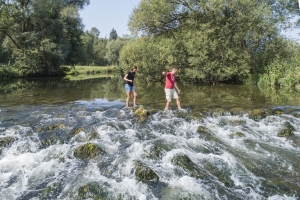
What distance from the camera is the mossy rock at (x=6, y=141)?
9.43m

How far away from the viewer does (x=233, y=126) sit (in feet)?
38.0

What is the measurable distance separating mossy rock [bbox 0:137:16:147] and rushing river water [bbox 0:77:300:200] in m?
0.03

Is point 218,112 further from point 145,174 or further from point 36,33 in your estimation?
point 36,33

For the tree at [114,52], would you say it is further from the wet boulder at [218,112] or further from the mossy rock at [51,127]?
the mossy rock at [51,127]

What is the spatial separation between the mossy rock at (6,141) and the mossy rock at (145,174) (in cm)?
527

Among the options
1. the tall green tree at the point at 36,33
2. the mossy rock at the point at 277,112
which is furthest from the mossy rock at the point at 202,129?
the tall green tree at the point at 36,33

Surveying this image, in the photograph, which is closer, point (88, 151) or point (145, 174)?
point (145, 174)

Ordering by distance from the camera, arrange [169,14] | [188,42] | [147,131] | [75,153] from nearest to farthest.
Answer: [75,153], [147,131], [188,42], [169,14]

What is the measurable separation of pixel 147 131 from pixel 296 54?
21.4 m

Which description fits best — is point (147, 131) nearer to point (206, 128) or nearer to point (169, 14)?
point (206, 128)

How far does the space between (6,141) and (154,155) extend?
220 inches

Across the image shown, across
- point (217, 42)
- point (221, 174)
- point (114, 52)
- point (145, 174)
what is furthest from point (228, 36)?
point (114, 52)

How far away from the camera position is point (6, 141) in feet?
31.3

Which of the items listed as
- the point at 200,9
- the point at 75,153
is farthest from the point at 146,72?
the point at 75,153
